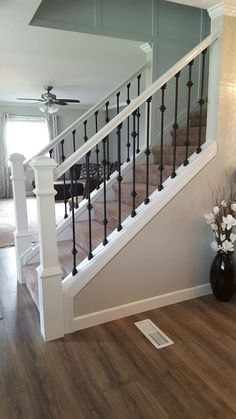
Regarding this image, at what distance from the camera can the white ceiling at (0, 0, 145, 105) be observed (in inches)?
114

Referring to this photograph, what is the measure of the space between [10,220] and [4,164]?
306cm

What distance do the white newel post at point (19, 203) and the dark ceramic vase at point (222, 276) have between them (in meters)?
1.77

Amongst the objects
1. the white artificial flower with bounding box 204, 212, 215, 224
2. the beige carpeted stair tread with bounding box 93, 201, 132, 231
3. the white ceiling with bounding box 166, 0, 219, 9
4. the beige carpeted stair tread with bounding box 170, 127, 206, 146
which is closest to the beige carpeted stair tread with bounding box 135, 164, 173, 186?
the beige carpeted stair tread with bounding box 93, 201, 132, 231

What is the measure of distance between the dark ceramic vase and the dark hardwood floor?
5.7 inches

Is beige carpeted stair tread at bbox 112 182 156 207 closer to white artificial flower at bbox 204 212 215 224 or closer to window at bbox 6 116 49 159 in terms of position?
white artificial flower at bbox 204 212 215 224

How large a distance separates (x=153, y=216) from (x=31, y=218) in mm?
3757

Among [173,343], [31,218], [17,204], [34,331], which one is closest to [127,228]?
[173,343]

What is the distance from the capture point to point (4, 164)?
7.99m

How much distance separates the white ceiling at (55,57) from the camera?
9.50 feet

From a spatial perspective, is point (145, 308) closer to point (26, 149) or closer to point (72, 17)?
point (72, 17)

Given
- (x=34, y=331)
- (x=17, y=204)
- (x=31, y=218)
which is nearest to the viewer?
(x=34, y=331)

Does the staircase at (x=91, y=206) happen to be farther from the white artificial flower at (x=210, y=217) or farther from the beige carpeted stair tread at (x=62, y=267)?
the white artificial flower at (x=210, y=217)

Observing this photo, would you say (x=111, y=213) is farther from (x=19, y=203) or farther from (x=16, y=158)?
(x=16, y=158)

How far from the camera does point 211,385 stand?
1643 millimetres
